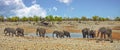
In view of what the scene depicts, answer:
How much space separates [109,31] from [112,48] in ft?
43.4

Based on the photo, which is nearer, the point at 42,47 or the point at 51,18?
the point at 42,47

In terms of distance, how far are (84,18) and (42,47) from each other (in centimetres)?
10721

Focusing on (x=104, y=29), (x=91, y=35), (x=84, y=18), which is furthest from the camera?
(x=84, y=18)

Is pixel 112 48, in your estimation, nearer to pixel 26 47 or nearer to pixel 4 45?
pixel 26 47

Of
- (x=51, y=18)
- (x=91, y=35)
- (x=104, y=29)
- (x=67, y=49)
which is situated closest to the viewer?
(x=67, y=49)

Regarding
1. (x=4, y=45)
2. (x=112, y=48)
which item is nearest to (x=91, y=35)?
(x=112, y=48)

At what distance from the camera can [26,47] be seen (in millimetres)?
22031

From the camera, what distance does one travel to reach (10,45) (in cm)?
2252

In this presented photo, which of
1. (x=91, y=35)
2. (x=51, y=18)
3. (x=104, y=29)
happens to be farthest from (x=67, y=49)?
(x=51, y=18)

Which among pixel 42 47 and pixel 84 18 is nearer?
pixel 42 47

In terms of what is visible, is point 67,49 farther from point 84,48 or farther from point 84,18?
point 84,18

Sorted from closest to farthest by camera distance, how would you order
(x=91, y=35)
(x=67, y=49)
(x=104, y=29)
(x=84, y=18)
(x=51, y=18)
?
(x=67, y=49)
(x=104, y=29)
(x=91, y=35)
(x=51, y=18)
(x=84, y=18)

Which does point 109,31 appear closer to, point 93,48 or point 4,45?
point 93,48

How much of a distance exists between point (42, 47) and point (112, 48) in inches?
209
